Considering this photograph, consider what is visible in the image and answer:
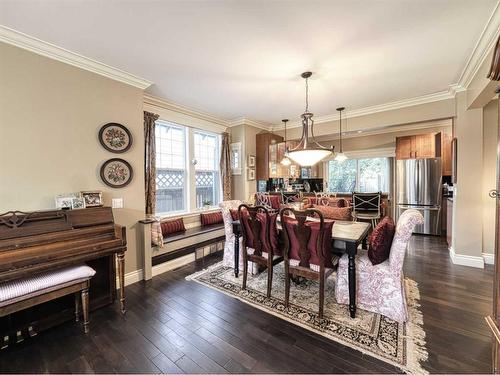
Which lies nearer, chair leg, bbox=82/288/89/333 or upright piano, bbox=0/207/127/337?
upright piano, bbox=0/207/127/337

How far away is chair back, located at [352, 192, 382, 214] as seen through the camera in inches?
177

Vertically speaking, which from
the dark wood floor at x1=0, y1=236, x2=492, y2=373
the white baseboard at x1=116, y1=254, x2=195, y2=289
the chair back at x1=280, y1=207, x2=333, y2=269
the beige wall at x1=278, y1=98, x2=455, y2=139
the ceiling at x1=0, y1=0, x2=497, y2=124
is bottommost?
the dark wood floor at x1=0, y1=236, x2=492, y2=373

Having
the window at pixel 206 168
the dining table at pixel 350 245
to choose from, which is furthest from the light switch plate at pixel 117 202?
the dining table at pixel 350 245

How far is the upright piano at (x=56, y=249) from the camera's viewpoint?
69.1 inches

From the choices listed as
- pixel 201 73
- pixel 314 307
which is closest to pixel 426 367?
pixel 314 307

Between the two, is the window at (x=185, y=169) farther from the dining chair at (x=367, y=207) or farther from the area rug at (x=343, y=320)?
the dining chair at (x=367, y=207)

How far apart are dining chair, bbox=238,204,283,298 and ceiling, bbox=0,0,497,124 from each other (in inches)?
69.1

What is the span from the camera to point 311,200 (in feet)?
15.3

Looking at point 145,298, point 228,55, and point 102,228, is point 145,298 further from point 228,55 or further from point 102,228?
point 228,55

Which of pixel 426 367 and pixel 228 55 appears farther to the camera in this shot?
pixel 228 55

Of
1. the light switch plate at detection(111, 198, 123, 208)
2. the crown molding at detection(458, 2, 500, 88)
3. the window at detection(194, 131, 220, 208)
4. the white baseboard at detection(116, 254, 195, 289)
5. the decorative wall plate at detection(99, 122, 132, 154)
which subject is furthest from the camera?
the window at detection(194, 131, 220, 208)

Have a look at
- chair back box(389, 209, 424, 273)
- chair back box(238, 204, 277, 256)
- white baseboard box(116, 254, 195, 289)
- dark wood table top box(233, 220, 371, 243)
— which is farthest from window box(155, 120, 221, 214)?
chair back box(389, 209, 424, 273)

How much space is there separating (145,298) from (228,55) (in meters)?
2.95

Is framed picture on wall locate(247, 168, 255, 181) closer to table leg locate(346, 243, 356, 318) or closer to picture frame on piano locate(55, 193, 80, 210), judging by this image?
table leg locate(346, 243, 356, 318)
